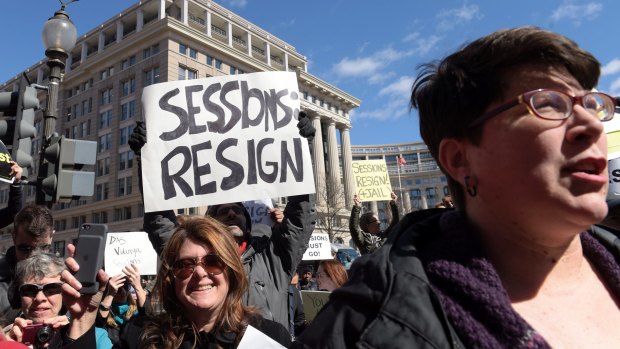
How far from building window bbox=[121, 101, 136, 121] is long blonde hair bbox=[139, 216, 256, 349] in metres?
49.7

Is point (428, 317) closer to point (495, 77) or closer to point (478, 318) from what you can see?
point (478, 318)

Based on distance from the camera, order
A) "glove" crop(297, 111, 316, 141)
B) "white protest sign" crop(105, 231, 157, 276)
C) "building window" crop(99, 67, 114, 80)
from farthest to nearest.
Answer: "building window" crop(99, 67, 114, 80)
"white protest sign" crop(105, 231, 157, 276)
"glove" crop(297, 111, 316, 141)

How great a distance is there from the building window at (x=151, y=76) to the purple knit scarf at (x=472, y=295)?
49662 millimetres

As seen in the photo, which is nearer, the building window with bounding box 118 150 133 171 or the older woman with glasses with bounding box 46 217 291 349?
the older woman with glasses with bounding box 46 217 291 349

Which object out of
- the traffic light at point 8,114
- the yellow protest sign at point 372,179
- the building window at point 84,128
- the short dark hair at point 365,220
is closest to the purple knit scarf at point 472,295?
the short dark hair at point 365,220

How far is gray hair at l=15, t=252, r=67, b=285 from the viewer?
9.40ft

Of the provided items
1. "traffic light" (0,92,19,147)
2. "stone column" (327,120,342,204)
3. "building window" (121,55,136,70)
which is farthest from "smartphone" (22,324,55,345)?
"stone column" (327,120,342,204)

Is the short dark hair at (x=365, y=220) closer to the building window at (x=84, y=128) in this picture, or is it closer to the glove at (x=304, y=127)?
the glove at (x=304, y=127)

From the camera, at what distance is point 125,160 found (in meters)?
48.6

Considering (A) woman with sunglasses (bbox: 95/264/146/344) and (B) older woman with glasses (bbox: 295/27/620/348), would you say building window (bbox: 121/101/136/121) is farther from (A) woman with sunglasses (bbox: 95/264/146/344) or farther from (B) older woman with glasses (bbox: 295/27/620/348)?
(B) older woman with glasses (bbox: 295/27/620/348)

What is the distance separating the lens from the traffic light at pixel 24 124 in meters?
4.84

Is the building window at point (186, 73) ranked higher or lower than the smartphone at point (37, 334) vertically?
higher

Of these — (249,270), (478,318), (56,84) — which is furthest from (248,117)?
(56,84)

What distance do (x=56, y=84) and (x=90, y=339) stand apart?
4947 millimetres
